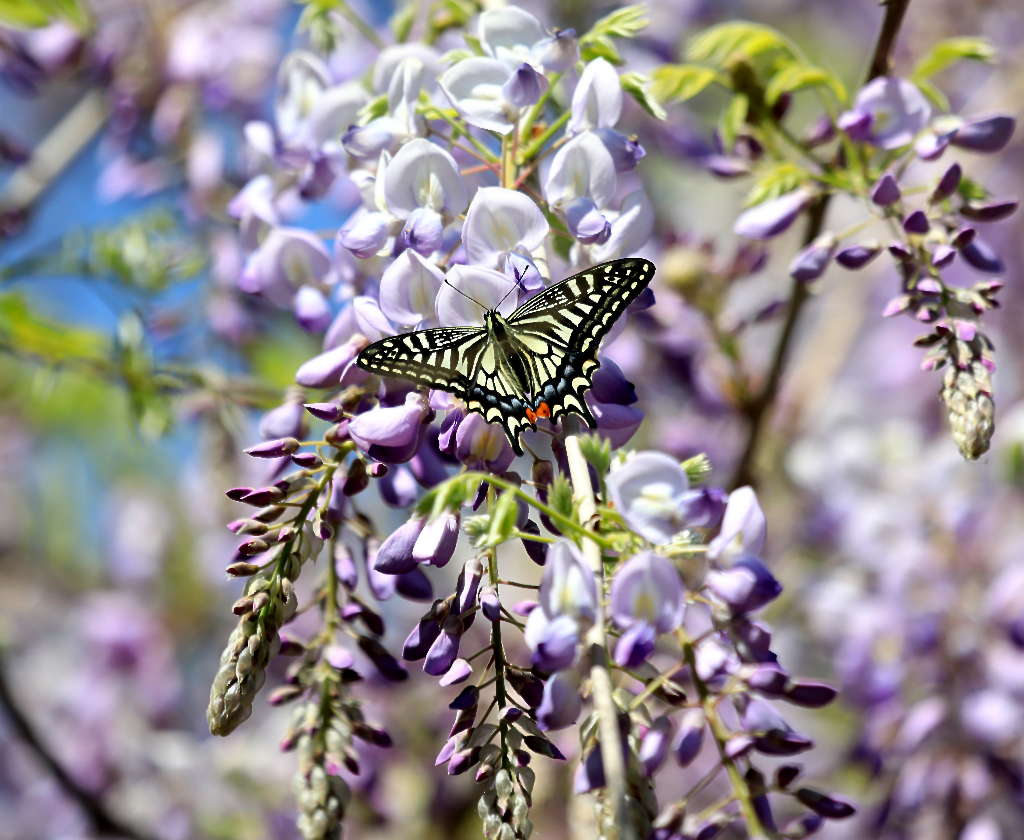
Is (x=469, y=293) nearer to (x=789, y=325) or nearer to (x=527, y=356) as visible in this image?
(x=527, y=356)

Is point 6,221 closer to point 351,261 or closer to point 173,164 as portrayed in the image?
point 173,164

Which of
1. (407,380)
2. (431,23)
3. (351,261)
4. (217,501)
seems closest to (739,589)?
(407,380)

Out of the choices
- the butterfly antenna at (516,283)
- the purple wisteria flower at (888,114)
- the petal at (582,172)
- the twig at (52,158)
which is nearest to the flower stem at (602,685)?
the butterfly antenna at (516,283)

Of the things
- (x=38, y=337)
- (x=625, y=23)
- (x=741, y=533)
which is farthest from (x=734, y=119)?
(x=38, y=337)

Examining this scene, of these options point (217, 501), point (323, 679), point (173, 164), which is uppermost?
point (323, 679)

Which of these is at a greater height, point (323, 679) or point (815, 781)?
point (323, 679)

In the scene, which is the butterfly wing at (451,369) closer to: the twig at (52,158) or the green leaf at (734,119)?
the green leaf at (734,119)
